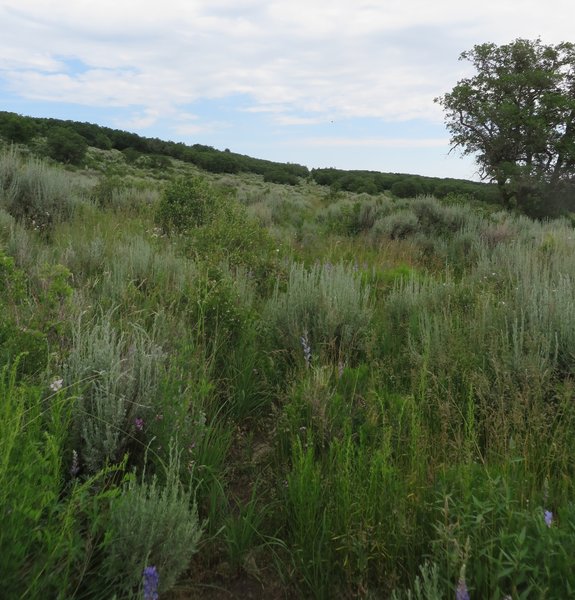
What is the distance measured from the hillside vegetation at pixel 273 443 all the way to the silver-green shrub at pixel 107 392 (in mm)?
14

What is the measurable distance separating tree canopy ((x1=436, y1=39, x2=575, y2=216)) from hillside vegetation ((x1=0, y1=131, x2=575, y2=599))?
55.3 ft

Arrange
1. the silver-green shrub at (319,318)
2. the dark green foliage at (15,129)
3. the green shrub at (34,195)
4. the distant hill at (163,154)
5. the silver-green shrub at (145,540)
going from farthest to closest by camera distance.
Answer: the dark green foliage at (15,129)
the distant hill at (163,154)
the green shrub at (34,195)
the silver-green shrub at (319,318)
the silver-green shrub at (145,540)

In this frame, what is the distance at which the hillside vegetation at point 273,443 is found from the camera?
1.80 m

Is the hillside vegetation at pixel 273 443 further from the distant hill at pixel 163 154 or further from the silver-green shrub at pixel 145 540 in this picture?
the distant hill at pixel 163 154

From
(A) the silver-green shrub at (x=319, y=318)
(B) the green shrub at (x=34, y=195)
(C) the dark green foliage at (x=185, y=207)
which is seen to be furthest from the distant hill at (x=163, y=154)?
(A) the silver-green shrub at (x=319, y=318)

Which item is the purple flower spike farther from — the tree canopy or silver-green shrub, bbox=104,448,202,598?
the tree canopy

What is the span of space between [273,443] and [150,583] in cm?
158

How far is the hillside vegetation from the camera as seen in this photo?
180 centimetres

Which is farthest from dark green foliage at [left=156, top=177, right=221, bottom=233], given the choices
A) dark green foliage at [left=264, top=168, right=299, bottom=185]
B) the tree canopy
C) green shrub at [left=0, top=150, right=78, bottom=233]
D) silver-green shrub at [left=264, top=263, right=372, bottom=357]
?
dark green foliage at [left=264, top=168, right=299, bottom=185]

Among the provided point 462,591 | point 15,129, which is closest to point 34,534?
point 462,591

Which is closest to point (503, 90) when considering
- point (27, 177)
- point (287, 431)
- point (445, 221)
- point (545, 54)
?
point (545, 54)

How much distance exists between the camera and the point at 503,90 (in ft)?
66.6

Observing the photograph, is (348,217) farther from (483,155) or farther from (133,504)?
(133,504)

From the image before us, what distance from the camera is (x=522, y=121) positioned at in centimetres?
1927
